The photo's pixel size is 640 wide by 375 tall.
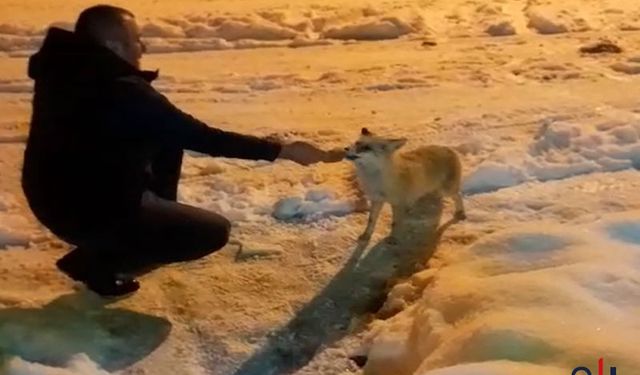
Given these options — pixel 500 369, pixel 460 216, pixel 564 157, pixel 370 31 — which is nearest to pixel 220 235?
pixel 460 216

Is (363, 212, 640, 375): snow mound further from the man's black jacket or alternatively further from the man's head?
the man's head

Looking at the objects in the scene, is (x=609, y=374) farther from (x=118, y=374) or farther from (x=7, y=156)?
(x=7, y=156)

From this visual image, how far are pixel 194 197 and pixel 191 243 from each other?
0.85 m

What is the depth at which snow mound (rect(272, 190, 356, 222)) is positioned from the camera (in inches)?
178

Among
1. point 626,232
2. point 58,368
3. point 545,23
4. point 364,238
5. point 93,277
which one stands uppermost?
point 545,23

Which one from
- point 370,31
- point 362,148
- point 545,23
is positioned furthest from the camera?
point 545,23

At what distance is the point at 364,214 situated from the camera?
179 inches

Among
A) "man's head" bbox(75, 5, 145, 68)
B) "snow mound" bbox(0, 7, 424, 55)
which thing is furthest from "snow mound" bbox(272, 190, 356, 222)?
"snow mound" bbox(0, 7, 424, 55)

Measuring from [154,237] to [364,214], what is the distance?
115 cm

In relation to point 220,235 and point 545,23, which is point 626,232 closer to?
point 220,235

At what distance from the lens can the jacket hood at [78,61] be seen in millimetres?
3434

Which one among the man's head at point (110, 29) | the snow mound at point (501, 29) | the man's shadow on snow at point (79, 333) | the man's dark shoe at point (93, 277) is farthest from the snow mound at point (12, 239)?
the snow mound at point (501, 29)

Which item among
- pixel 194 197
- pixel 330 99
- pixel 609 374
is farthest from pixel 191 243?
pixel 330 99

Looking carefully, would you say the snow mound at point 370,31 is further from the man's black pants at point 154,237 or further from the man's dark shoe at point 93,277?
the man's dark shoe at point 93,277
